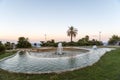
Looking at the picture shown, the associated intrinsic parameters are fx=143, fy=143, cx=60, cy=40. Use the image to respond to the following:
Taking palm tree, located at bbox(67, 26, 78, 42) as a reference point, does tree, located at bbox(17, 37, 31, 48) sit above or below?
below

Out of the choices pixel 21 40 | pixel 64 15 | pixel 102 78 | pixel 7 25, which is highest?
pixel 64 15

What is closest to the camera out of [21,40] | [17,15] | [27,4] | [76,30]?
[27,4]

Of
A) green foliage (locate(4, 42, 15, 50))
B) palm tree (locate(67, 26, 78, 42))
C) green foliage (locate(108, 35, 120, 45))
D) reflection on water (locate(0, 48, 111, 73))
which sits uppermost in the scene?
palm tree (locate(67, 26, 78, 42))

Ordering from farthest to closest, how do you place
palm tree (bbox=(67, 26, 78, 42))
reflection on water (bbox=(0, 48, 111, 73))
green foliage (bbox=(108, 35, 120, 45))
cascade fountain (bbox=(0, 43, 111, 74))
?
palm tree (bbox=(67, 26, 78, 42)) < green foliage (bbox=(108, 35, 120, 45)) < reflection on water (bbox=(0, 48, 111, 73)) < cascade fountain (bbox=(0, 43, 111, 74))

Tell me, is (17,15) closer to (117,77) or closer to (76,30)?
(117,77)

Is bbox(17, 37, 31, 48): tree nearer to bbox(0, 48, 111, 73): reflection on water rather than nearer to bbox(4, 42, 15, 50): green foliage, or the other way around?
bbox(4, 42, 15, 50): green foliage

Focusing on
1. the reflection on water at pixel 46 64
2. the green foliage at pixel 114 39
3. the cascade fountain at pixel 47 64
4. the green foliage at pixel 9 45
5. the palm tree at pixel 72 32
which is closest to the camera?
the cascade fountain at pixel 47 64

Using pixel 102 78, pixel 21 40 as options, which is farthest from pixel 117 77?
pixel 21 40

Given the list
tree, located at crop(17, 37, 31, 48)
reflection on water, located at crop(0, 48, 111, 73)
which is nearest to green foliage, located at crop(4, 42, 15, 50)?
tree, located at crop(17, 37, 31, 48)

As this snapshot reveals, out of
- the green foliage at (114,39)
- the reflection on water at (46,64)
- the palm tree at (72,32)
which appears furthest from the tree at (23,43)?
the green foliage at (114,39)

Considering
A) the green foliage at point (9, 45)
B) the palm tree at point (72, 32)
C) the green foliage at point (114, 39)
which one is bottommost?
the green foliage at point (9, 45)

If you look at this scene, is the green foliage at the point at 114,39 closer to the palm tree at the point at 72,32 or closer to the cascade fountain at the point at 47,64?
the palm tree at the point at 72,32

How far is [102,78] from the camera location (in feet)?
24.2

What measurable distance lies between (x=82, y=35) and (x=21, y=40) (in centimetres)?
2486
